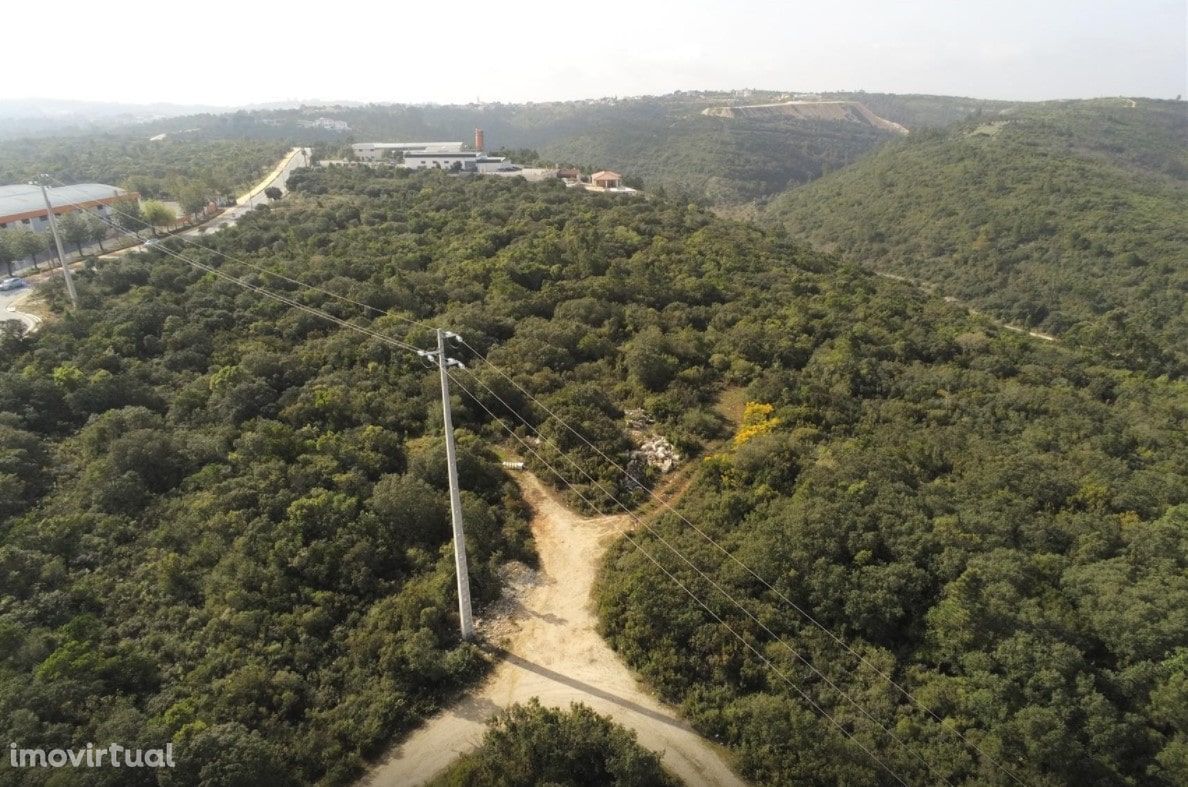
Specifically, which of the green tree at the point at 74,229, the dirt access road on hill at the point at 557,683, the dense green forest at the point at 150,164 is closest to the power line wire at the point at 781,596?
the dirt access road on hill at the point at 557,683

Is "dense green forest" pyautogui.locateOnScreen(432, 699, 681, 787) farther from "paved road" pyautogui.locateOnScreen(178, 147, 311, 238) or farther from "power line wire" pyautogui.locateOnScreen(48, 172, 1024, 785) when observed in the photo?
"paved road" pyautogui.locateOnScreen(178, 147, 311, 238)

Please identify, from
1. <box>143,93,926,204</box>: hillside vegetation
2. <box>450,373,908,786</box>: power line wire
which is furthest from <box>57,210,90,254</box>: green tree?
<box>143,93,926,204</box>: hillside vegetation

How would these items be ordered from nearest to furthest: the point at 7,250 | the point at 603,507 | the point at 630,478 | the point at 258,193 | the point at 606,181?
the point at 603,507 < the point at 630,478 < the point at 7,250 < the point at 258,193 < the point at 606,181

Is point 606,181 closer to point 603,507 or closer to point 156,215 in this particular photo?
point 156,215

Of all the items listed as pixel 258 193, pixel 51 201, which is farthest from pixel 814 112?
pixel 51 201

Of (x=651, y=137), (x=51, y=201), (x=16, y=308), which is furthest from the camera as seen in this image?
(x=651, y=137)

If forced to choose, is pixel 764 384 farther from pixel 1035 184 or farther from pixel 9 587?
pixel 1035 184

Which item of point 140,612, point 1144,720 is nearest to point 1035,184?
point 1144,720
